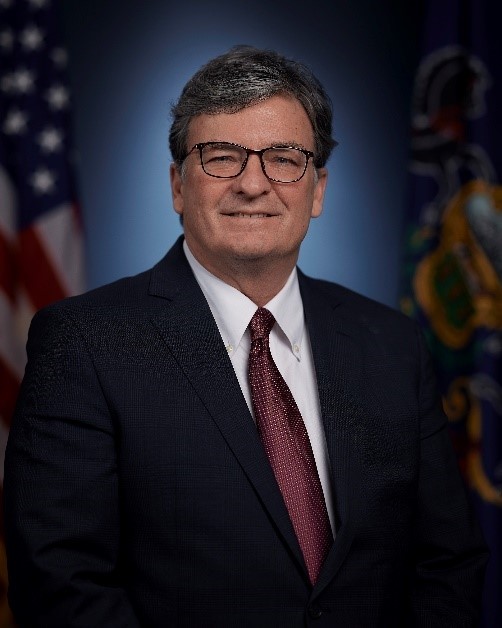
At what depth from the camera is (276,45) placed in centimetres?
350

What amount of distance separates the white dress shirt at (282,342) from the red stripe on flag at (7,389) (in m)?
1.18

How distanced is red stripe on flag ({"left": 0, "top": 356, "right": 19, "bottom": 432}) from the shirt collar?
1.18 meters

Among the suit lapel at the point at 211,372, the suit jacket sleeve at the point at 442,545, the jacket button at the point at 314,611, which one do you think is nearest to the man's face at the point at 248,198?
the suit lapel at the point at 211,372

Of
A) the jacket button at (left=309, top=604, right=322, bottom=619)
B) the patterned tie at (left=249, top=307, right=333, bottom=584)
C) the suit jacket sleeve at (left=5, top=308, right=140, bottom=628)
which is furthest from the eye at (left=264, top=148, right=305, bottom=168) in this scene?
the jacket button at (left=309, top=604, right=322, bottom=619)

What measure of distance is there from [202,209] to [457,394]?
160 cm

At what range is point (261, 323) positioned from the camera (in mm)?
1881

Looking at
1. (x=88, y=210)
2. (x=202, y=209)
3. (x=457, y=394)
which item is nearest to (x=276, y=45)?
(x=88, y=210)

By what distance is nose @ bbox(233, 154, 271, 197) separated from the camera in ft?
5.93

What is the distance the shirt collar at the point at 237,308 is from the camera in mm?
1862

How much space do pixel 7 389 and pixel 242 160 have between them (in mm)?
1482

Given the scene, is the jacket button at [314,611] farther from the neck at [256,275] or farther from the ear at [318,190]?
the ear at [318,190]

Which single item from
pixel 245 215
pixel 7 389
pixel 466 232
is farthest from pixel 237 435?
pixel 466 232

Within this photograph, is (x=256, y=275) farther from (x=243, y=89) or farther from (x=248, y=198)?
(x=243, y=89)

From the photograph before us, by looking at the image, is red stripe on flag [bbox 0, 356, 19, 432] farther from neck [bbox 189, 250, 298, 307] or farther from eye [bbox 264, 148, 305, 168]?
eye [bbox 264, 148, 305, 168]
